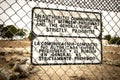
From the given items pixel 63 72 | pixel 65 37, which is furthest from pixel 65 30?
pixel 63 72

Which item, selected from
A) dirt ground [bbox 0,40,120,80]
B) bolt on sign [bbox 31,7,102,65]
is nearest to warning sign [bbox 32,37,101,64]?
bolt on sign [bbox 31,7,102,65]

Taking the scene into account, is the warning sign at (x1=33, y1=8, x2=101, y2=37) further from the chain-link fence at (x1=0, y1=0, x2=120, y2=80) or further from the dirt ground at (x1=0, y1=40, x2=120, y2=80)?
the dirt ground at (x1=0, y1=40, x2=120, y2=80)

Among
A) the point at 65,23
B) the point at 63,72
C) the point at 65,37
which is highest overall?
the point at 65,23

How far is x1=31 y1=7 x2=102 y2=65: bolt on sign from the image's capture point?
75.4 inches

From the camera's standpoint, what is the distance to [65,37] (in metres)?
2.04

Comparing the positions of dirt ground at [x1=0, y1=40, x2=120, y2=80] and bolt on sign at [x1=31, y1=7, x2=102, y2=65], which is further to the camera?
dirt ground at [x1=0, y1=40, x2=120, y2=80]

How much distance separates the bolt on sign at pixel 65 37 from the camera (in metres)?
1.92

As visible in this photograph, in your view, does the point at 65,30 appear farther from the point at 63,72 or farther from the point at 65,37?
the point at 63,72

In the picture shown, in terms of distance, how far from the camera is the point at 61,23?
79.4 inches

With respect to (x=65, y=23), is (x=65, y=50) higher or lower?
lower

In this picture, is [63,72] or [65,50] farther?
[63,72]

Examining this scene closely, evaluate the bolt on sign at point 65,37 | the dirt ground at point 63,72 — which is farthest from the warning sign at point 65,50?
the dirt ground at point 63,72

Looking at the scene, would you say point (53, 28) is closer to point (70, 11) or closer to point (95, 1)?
point (70, 11)

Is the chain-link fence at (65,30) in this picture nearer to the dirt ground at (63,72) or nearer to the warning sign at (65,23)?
the warning sign at (65,23)
